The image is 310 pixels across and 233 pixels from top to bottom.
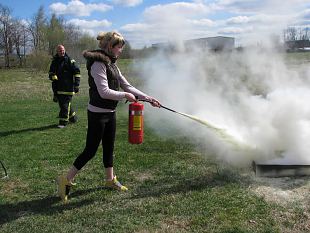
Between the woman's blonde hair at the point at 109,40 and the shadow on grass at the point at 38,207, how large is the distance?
6.54ft

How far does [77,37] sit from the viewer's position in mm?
54594

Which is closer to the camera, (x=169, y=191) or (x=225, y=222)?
(x=225, y=222)

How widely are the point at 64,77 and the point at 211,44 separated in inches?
194

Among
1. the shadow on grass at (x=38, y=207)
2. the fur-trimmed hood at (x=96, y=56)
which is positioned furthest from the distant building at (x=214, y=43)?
the shadow on grass at (x=38, y=207)

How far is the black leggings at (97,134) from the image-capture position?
495 cm

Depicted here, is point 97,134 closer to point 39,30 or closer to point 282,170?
point 282,170

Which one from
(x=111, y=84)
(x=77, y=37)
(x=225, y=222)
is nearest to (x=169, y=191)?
(x=225, y=222)

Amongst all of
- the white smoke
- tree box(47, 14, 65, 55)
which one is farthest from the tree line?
the white smoke

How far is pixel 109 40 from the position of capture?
15.7 feet

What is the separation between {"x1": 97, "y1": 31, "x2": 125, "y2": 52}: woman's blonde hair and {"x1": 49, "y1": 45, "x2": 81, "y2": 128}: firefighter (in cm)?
565

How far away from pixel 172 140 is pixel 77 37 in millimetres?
48854

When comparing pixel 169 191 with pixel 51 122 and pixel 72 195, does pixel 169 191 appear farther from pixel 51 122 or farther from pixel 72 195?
pixel 51 122

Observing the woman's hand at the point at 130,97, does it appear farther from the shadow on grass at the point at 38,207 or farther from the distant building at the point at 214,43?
the distant building at the point at 214,43

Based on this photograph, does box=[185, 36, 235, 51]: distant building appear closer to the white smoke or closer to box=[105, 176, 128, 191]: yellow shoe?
the white smoke
